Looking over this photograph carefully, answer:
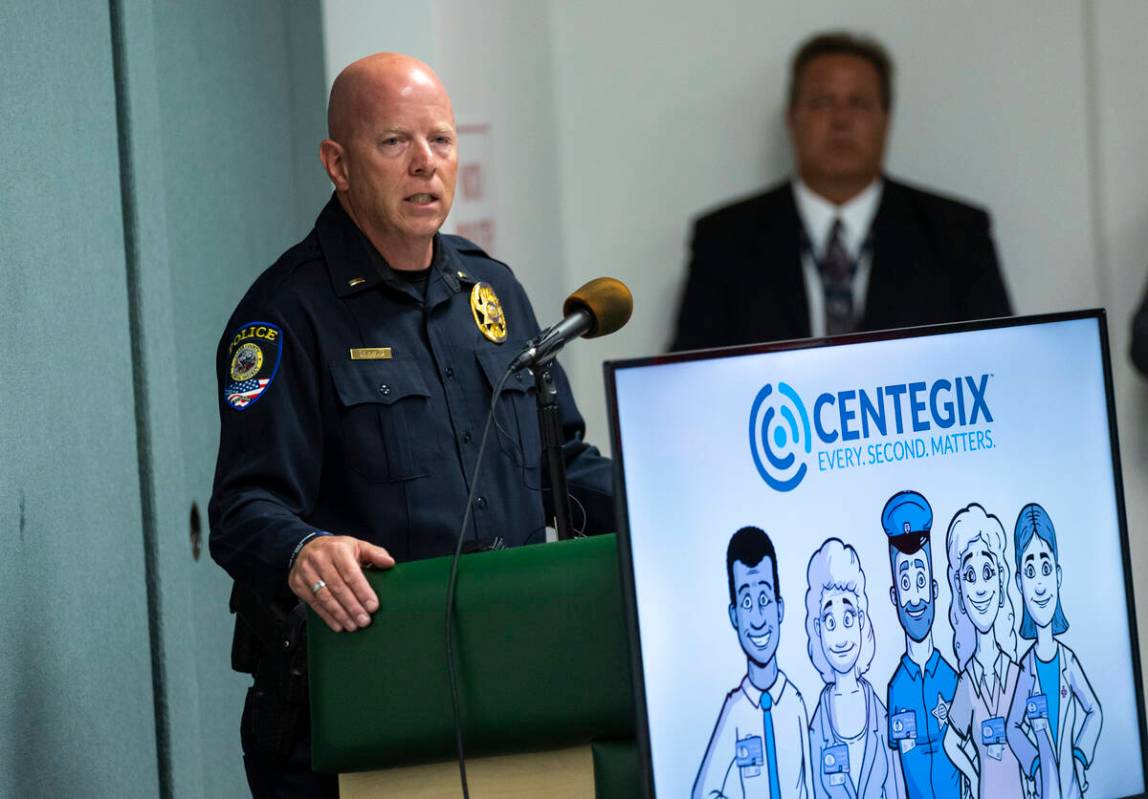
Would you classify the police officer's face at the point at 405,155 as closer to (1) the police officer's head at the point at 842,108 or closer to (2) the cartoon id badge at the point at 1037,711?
(2) the cartoon id badge at the point at 1037,711

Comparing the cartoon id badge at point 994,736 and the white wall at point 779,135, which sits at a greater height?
the white wall at point 779,135

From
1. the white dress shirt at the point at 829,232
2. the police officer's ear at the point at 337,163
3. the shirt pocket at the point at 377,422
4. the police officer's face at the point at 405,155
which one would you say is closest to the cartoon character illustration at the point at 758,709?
the shirt pocket at the point at 377,422

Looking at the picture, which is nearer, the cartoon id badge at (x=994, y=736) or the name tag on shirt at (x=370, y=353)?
the cartoon id badge at (x=994, y=736)

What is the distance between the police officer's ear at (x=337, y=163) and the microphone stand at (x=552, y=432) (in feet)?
1.60

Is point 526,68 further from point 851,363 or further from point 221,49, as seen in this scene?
point 851,363

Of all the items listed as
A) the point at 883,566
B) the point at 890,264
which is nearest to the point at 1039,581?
the point at 883,566

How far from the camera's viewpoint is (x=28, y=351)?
1.83m

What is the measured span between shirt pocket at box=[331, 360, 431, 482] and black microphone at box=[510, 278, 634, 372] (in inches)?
12.7

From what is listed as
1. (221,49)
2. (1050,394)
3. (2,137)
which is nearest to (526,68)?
(221,49)

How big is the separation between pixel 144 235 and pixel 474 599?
117 centimetres

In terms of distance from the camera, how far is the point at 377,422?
1.70 meters

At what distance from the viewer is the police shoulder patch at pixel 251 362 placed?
Answer: 5.39ft

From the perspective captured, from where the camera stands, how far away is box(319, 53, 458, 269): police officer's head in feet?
5.71

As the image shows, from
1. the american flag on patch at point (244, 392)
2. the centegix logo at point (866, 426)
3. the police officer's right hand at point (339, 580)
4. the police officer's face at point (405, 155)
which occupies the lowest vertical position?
the police officer's right hand at point (339, 580)
